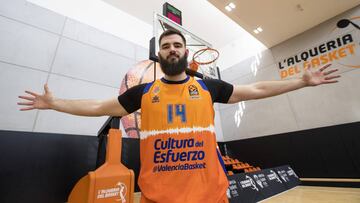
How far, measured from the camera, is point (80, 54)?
389 cm

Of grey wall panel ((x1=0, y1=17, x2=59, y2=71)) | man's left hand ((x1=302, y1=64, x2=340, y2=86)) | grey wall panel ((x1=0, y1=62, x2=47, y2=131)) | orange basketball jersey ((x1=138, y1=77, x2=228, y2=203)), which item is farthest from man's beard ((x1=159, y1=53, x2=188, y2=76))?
grey wall panel ((x1=0, y1=17, x2=59, y2=71))

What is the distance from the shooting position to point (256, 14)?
13.1ft

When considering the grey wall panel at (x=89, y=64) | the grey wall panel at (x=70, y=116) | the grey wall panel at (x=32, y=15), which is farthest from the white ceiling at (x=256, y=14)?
the grey wall panel at (x=70, y=116)

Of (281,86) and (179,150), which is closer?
(179,150)

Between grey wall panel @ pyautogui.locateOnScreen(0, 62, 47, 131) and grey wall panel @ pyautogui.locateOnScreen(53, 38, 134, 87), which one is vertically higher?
grey wall panel @ pyautogui.locateOnScreen(53, 38, 134, 87)

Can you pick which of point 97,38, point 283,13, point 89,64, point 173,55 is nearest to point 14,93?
point 89,64

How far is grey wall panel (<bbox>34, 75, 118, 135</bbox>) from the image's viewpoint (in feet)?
10.2

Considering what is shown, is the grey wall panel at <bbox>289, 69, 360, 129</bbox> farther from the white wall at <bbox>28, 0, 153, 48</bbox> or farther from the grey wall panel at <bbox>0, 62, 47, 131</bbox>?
the grey wall panel at <bbox>0, 62, 47, 131</bbox>

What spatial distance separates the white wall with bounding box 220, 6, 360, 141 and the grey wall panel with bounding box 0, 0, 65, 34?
197 inches

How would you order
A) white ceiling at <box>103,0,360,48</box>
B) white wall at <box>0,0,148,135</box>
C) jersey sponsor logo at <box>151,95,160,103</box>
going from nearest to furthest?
jersey sponsor logo at <box>151,95,160,103</box>
white wall at <box>0,0,148,135</box>
white ceiling at <box>103,0,360,48</box>

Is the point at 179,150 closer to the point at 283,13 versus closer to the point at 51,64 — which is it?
the point at 51,64

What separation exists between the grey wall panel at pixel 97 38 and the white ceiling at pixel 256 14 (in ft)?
3.63

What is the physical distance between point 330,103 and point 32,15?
642 centimetres

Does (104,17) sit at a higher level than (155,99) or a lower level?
higher
